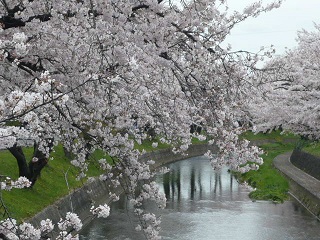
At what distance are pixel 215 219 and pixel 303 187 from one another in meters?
6.32

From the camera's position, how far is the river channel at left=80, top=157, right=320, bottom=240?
18.5 m

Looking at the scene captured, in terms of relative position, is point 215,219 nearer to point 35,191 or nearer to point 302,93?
point 35,191

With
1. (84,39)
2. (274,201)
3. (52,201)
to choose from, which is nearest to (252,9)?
(84,39)

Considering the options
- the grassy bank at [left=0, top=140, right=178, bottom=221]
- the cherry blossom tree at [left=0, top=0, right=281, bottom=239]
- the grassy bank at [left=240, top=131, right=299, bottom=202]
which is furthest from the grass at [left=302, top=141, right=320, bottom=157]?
the cherry blossom tree at [left=0, top=0, right=281, bottom=239]

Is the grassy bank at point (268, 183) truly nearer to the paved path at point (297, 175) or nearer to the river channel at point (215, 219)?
the paved path at point (297, 175)

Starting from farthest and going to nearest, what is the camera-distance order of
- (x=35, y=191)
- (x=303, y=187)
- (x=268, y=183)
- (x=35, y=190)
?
(x=268, y=183) → (x=303, y=187) → (x=35, y=190) → (x=35, y=191)

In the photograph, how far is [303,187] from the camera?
25625 millimetres

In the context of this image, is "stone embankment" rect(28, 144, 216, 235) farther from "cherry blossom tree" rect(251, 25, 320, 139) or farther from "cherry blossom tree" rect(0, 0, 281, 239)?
"cherry blossom tree" rect(251, 25, 320, 139)

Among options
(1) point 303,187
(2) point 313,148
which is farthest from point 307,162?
(1) point 303,187

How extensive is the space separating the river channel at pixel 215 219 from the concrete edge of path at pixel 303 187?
1.29 feet

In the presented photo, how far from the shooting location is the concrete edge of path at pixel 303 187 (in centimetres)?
2267

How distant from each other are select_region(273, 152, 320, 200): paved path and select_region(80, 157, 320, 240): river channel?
3.88ft

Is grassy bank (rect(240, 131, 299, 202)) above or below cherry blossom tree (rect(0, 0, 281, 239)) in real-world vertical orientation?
below

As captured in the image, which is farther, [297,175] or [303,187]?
[297,175]
